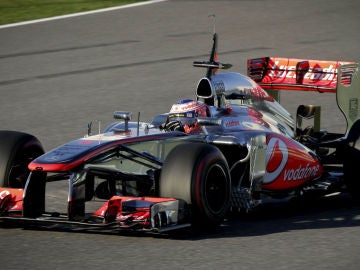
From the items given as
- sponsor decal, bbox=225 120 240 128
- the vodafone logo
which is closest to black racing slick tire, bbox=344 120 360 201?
the vodafone logo

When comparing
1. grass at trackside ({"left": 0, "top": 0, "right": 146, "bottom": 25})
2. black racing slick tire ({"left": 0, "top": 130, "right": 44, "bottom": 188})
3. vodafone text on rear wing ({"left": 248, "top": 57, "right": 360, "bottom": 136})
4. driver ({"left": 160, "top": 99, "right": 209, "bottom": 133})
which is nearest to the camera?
black racing slick tire ({"left": 0, "top": 130, "right": 44, "bottom": 188})

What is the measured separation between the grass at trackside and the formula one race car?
1148 centimetres

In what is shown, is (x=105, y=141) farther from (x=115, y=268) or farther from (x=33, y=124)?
(x=33, y=124)

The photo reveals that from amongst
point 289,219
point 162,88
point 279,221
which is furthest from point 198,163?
point 162,88

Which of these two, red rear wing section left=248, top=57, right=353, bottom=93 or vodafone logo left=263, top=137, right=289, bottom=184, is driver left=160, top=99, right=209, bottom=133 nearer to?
vodafone logo left=263, top=137, right=289, bottom=184

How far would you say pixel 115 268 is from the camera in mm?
6312

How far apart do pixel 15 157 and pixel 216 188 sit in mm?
1787

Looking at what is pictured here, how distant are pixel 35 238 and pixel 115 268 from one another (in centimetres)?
124

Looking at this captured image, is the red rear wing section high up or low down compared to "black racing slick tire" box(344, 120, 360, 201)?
up

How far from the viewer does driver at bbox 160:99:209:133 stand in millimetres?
8422

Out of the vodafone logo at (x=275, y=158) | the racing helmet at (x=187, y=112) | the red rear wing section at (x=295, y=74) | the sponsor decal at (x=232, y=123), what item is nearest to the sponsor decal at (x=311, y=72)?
the red rear wing section at (x=295, y=74)

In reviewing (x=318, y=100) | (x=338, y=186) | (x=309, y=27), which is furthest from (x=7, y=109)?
(x=309, y=27)

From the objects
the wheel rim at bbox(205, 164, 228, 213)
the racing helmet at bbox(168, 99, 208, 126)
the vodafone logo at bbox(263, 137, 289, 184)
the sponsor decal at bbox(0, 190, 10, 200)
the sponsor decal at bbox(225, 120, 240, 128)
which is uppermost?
the racing helmet at bbox(168, 99, 208, 126)

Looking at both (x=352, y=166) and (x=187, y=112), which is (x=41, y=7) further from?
(x=352, y=166)
